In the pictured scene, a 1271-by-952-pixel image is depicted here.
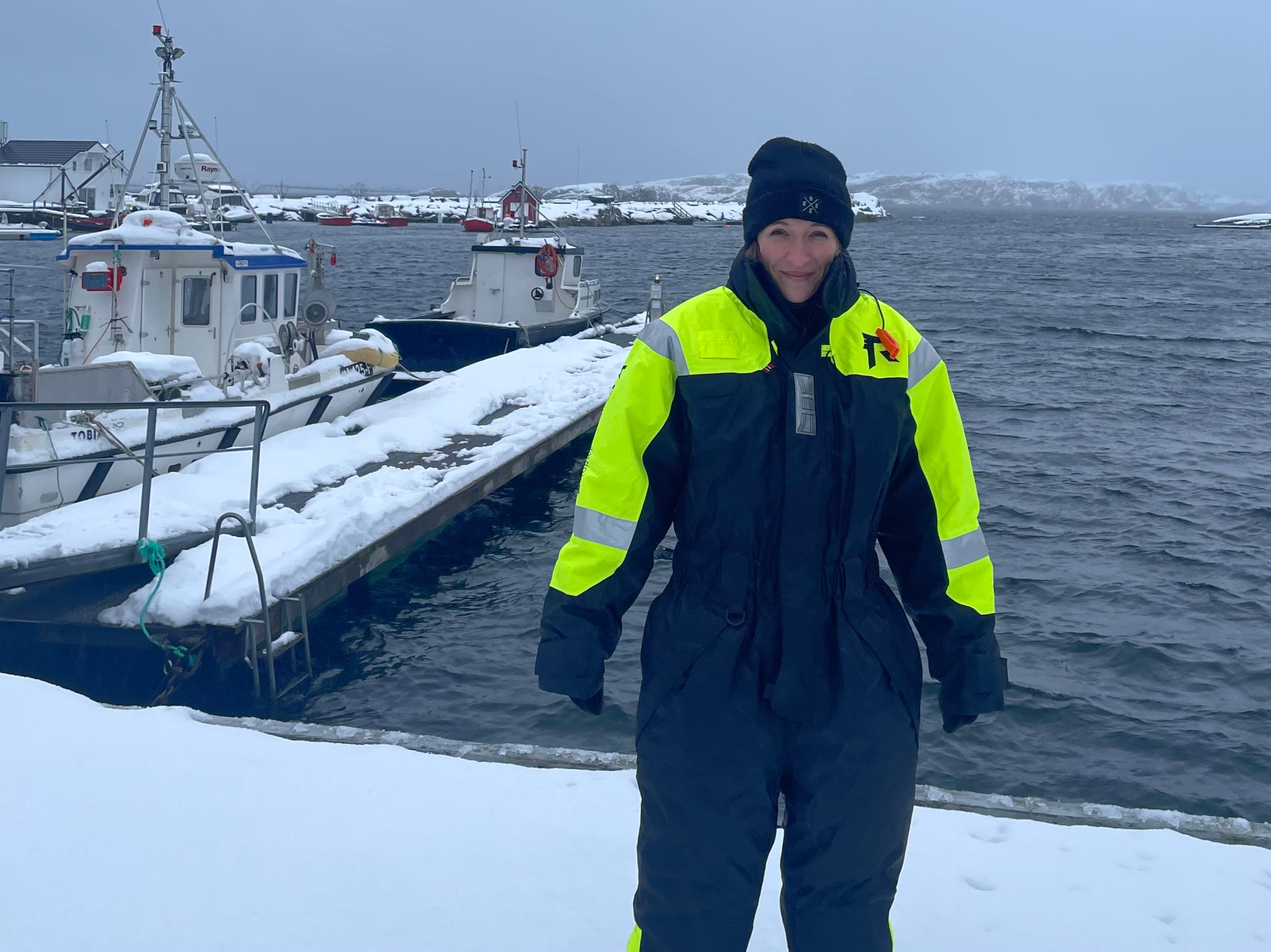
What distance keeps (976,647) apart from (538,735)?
566cm

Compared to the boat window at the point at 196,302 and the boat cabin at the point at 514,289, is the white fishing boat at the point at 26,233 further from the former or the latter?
the boat window at the point at 196,302

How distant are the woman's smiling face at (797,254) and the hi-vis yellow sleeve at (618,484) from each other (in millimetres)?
Result: 349

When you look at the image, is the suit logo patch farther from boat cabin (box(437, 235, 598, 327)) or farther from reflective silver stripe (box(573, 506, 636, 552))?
boat cabin (box(437, 235, 598, 327))

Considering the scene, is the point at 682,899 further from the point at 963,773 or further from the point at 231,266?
the point at 231,266

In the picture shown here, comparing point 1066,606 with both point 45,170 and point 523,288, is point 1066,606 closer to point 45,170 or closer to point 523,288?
point 523,288

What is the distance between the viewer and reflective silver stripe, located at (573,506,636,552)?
7.84 feet

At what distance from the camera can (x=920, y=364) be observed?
2.53 metres

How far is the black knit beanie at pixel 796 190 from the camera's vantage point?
2.46 meters

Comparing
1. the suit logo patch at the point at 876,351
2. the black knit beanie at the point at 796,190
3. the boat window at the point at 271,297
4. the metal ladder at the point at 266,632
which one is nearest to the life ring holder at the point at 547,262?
the boat window at the point at 271,297

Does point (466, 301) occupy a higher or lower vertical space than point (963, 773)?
higher

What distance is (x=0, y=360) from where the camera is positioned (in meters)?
9.69

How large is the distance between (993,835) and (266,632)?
5.11 m

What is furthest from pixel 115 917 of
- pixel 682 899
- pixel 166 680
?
pixel 166 680

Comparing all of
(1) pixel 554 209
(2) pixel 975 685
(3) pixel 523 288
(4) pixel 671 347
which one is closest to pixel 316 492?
(4) pixel 671 347
